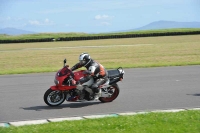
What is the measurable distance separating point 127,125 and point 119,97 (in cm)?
453

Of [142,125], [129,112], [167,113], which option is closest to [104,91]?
[129,112]

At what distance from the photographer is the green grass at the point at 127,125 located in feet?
24.5

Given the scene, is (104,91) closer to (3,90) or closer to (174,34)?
(3,90)

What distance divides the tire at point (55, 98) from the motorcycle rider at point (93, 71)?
1.94 feet

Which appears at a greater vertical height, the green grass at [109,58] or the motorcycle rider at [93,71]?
the motorcycle rider at [93,71]

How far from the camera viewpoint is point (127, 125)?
7.83 m

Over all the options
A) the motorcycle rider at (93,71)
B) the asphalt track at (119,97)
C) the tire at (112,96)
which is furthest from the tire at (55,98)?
the tire at (112,96)

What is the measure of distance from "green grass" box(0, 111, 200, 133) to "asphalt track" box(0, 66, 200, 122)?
5.24ft

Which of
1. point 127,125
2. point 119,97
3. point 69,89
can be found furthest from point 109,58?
point 127,125

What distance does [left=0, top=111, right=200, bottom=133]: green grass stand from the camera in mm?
7480

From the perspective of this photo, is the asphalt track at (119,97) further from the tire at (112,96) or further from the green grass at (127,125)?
the green grass at (127,125)

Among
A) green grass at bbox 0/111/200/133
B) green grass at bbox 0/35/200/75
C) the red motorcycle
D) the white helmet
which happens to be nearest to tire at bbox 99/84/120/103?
the red motorcycle

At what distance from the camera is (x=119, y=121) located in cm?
822

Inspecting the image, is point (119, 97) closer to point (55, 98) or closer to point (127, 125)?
point (55, 98)
